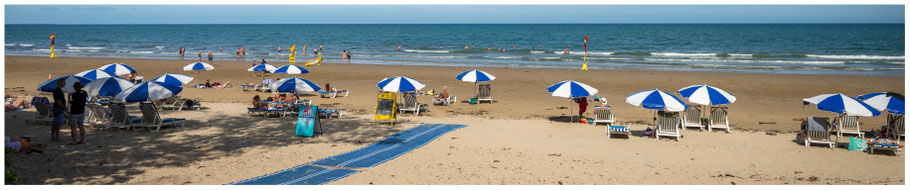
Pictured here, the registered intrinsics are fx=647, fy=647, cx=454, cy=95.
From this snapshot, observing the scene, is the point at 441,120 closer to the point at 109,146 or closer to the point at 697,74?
the point at 109,146

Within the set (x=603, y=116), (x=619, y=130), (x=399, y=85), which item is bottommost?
(x=619, y=130)

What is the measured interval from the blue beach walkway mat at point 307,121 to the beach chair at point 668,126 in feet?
22.2

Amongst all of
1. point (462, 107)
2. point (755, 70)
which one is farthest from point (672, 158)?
point (755, 70)

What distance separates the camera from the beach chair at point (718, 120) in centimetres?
1414

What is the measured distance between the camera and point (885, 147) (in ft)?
36.7

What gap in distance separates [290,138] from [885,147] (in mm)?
10597

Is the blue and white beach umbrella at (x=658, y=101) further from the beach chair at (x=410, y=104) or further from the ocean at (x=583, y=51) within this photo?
the ocean at (x=583, y=51)

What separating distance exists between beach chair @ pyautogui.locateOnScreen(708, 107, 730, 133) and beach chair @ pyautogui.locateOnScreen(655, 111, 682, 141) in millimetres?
1657

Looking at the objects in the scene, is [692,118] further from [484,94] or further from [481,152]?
[484,94]

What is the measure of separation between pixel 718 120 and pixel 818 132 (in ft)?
7.91

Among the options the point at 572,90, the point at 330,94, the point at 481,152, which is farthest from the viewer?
the point at 330,94

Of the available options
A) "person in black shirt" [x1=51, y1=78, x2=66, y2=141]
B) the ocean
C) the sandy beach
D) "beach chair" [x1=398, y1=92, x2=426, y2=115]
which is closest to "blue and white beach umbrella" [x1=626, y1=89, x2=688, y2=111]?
the sandy beach

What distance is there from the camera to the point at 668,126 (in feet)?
42.5

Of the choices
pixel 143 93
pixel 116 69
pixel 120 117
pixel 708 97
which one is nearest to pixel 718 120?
pixel 708 97
